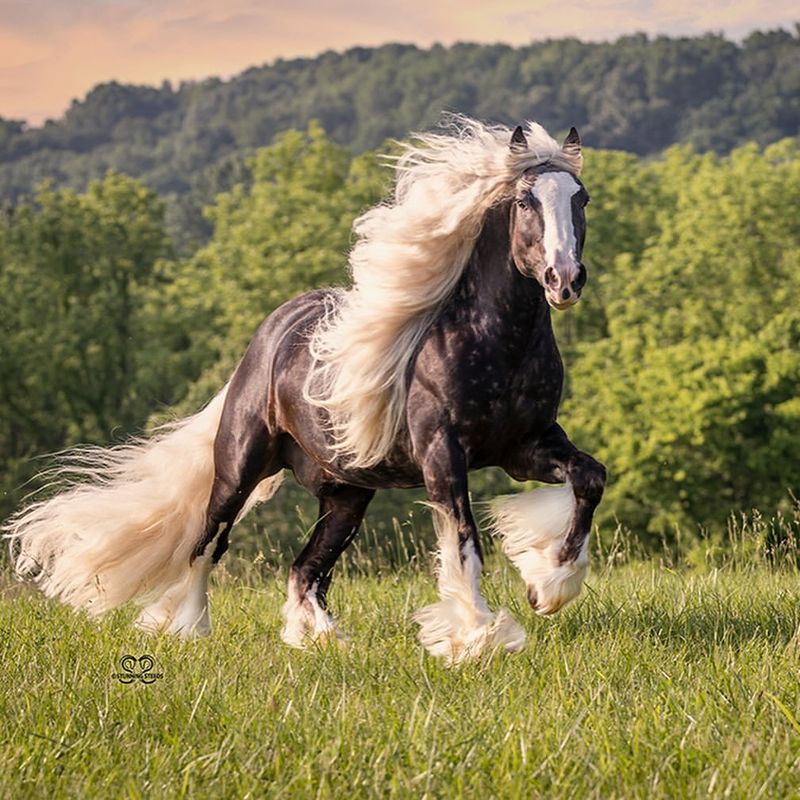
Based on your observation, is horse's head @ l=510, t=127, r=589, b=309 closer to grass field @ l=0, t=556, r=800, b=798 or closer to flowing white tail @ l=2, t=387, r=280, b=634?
grass field @ l=0, t=556, r=800, b=798

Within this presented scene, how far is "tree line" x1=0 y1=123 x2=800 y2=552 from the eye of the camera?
37.8m

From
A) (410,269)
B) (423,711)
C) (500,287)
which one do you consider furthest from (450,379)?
(423,711)

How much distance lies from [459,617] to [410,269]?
170 centimetres

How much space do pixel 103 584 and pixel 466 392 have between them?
2843 millimetres

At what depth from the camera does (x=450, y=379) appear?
256 inches

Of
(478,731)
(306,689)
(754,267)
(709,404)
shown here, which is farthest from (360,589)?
(754,267)

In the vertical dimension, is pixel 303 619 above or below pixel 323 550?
below

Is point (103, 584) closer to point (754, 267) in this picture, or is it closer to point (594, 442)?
point (594, 442)

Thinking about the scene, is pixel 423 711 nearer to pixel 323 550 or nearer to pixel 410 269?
pixel 410 269

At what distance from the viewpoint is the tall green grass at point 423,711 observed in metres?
4.22

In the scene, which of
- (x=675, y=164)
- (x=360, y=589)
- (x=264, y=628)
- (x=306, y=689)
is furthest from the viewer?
(x=675, y=164)

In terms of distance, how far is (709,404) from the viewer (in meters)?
37.8

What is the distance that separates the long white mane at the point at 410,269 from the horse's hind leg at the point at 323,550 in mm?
994

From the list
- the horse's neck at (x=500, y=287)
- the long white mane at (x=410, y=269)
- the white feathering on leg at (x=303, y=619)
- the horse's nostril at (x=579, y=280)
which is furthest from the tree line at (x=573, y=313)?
the horse's nostril at (x=579, y=280)
